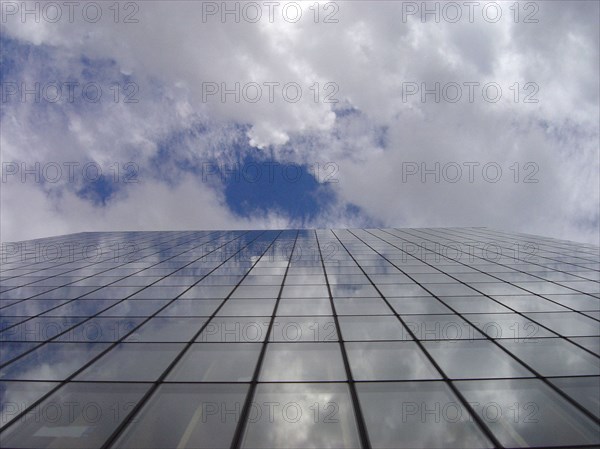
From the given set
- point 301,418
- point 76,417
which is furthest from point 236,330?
point 76,417

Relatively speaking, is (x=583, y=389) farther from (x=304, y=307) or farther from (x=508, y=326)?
(x=304, y=307)

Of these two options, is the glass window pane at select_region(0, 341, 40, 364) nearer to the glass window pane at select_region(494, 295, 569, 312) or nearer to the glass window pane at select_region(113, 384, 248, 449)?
the glass window pane at select_region(113, 384, 248, 449)

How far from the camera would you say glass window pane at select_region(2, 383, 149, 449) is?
228 inches

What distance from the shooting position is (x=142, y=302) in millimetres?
12297

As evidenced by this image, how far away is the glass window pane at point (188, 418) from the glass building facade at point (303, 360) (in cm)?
3

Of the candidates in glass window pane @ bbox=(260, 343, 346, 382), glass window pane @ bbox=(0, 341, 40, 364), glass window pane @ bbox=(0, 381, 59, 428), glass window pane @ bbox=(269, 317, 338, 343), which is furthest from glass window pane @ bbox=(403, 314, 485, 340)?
glass window pane @ bbox=(0, 341, 40, 364)

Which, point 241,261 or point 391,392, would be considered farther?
point 241,261

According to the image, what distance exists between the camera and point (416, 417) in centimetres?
616

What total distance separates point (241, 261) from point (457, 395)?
544 inches

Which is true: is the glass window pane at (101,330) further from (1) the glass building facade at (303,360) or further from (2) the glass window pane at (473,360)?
(2) the glass window pane at (473,360)

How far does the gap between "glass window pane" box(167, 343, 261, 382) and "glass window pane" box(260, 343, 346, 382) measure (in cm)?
38

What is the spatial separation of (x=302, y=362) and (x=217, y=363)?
196cm

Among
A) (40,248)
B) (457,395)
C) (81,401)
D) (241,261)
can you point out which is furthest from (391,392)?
(40,248)

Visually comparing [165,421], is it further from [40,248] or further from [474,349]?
[40,248]
